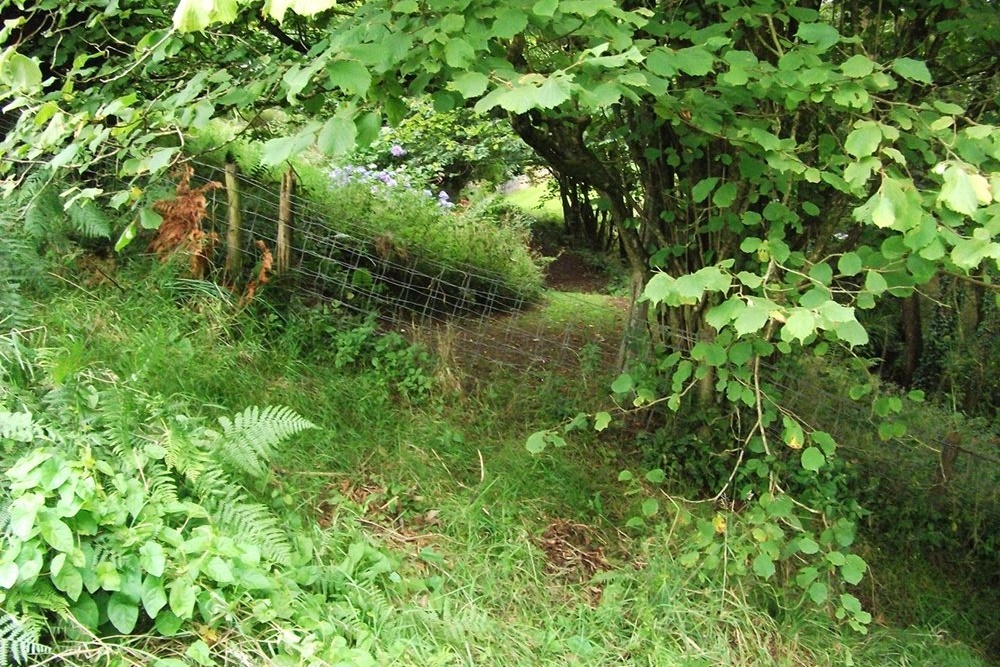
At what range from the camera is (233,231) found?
4.32 meters

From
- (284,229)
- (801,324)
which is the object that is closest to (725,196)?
(801,324)

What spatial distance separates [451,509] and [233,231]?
219 cm

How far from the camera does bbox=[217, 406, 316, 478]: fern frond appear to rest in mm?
2746

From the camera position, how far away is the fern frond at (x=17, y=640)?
178 centimetres

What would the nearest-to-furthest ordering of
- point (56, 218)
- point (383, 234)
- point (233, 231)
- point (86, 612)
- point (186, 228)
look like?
point (86, 612), point (56, 218), point (186, 228), point (233, 231), point (383, 234)

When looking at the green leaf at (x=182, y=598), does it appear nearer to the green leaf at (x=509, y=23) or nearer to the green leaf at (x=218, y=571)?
the green leaf at (x=218, y=571)

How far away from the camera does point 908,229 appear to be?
207 centimetres

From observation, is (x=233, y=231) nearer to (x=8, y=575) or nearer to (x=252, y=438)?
(x=252, y=438)

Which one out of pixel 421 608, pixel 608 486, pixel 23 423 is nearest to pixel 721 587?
pixel 608 486

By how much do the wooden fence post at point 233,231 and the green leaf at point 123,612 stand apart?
2.59 m

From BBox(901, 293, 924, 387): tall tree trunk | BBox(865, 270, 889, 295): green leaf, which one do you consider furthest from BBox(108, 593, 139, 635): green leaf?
BBox(901, 293, 924, 387): tall tree trunk

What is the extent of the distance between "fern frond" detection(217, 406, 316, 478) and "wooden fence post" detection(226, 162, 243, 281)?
165 centimetres

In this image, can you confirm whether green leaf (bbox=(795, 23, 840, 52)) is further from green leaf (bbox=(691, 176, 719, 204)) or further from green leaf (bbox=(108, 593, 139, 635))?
green leaf (bbox=(108, 593, 139, 635))

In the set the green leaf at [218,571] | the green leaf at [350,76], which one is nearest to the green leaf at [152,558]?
the green leaf at [218,571]
